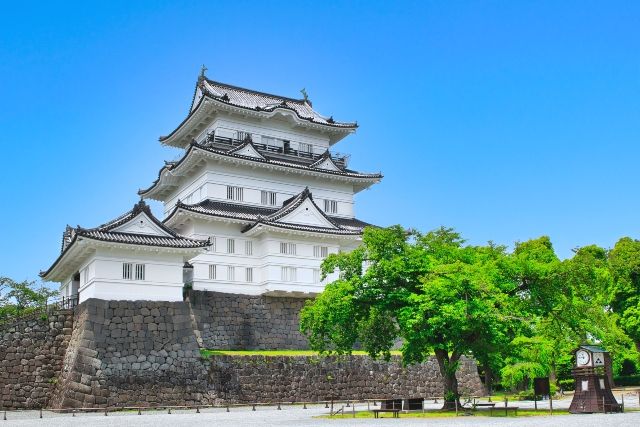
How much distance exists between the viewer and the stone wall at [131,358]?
96.4 feet

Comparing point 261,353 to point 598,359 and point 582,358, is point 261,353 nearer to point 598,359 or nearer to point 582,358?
point 582,358

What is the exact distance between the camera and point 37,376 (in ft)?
102

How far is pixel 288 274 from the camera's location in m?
39.7

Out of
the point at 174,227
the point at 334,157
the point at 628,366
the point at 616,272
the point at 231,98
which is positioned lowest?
the point at 628,366

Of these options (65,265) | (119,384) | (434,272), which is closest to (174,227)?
(65,265)

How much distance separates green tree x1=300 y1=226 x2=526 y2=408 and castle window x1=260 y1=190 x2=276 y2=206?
1541cm

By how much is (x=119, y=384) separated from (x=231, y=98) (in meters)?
22.7

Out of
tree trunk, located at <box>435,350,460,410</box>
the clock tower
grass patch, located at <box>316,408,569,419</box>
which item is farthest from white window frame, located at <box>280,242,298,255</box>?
the clock tower

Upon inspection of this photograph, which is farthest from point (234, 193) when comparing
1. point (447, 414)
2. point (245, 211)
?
point (447, 414)

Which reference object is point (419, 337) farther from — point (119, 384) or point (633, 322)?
point (633, 322)

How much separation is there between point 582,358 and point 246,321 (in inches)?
754

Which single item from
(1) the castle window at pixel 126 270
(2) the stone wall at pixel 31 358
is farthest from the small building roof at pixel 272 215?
(2) the stone wall at pixel 31 358

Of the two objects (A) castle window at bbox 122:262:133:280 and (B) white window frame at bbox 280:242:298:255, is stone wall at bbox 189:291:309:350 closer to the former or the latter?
(B) white window frame at bbox 280:242:298:255

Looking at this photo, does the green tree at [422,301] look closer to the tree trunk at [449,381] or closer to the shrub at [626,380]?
the tree trunk at [449,381]
